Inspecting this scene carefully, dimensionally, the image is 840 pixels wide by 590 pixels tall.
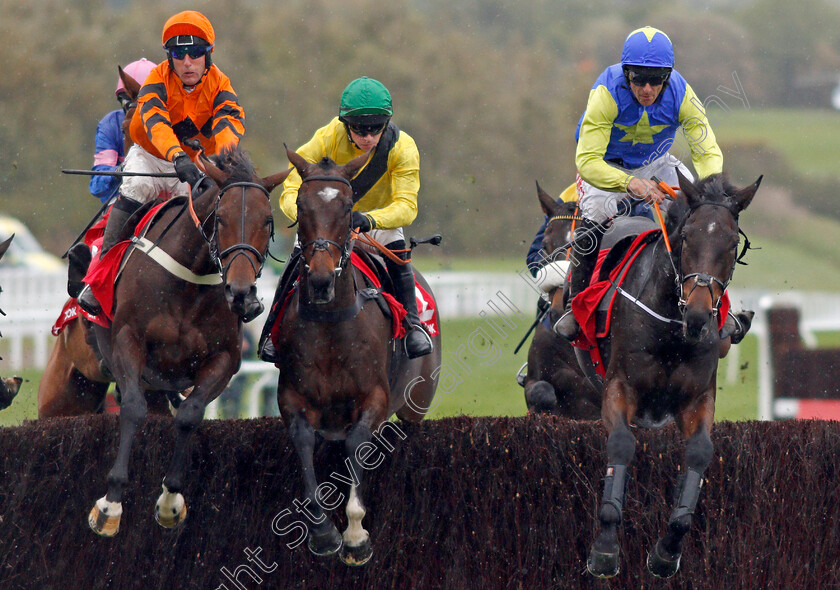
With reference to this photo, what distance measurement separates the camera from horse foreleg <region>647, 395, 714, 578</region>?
5215 mm

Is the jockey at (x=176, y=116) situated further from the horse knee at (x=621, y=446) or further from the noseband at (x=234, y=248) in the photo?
the horse knee at (x=621, y=446)

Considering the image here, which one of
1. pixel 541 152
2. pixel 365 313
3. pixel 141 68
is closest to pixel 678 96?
pixel 365 313

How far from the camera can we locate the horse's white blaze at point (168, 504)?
5.46m

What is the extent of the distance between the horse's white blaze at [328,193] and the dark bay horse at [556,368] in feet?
7.93

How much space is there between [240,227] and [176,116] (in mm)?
1324

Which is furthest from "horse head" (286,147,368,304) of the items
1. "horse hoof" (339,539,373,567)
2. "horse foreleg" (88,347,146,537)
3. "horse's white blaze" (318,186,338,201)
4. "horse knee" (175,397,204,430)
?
"horse hoof" (339,539,373,567)

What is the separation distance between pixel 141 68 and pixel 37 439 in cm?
306

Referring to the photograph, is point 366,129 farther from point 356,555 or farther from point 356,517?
point 356,555

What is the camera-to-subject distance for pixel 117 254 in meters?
5.93

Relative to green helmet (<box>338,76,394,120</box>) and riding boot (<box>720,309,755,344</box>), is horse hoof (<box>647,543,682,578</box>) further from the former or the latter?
green helmet (<box>338,76,394,120</box>)

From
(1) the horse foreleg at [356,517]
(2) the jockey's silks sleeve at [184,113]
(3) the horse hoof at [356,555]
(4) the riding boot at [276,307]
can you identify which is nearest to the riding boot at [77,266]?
(2) the jockey's silks sleeve at [184,113]

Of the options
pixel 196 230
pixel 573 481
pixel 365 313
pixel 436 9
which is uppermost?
pixel 436 9

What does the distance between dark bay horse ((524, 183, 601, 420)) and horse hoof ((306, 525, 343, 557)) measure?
7.95 ft

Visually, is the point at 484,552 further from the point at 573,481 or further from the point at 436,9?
the point at 436,9
